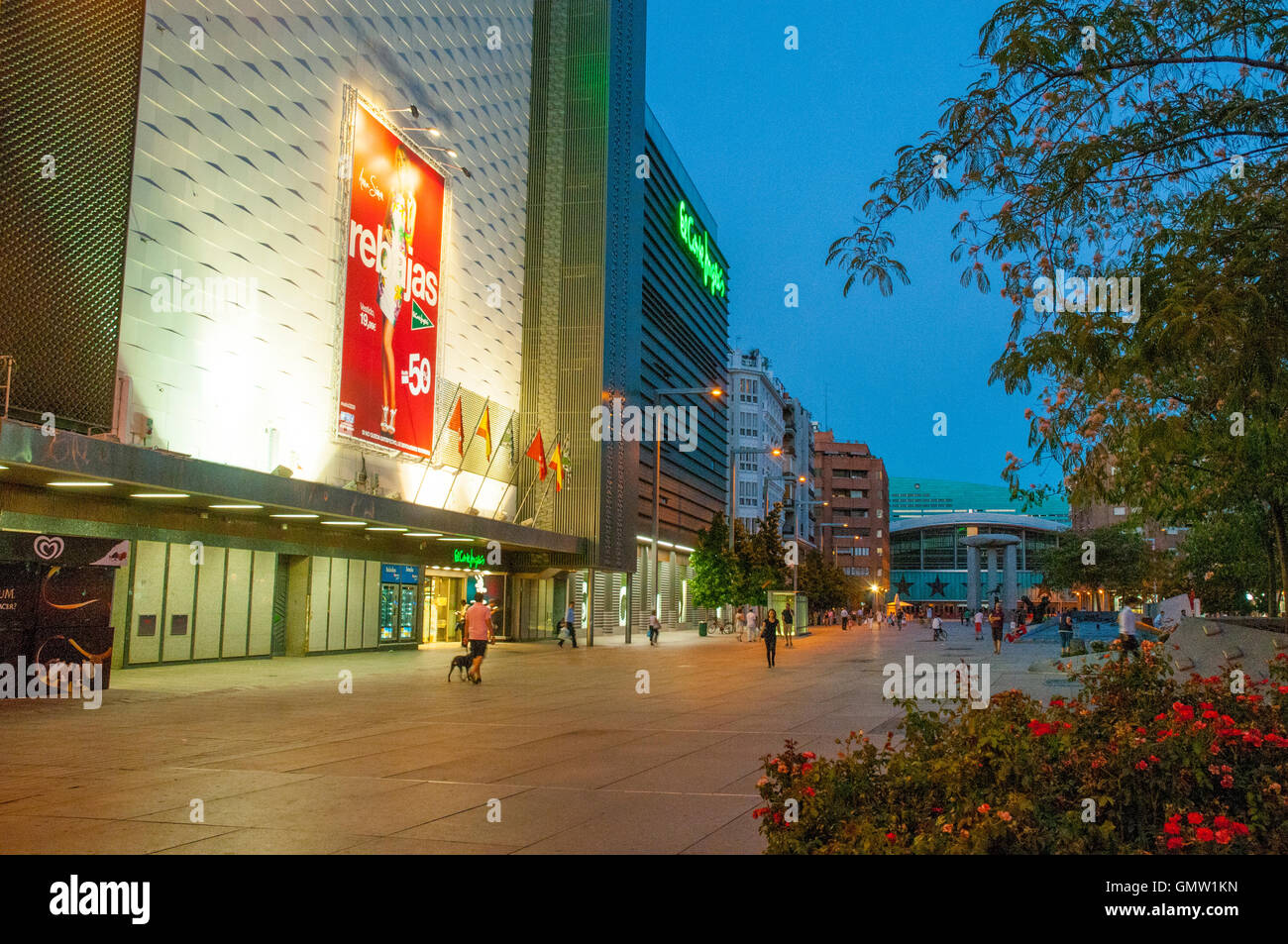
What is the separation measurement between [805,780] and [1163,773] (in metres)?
2.05

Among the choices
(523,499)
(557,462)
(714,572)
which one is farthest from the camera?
(714,572)

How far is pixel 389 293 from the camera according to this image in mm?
33562

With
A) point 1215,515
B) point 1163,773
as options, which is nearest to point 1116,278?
point 1163,773

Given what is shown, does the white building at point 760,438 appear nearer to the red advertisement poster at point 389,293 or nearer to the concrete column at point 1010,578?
the concrete column at point 1010,578

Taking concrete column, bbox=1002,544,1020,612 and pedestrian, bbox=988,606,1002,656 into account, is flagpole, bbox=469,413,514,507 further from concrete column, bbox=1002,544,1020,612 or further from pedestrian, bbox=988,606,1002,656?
concrete column, bbox=1002,544,1020,612

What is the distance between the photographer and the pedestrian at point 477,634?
2258 cm

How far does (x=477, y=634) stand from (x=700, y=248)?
59.5m

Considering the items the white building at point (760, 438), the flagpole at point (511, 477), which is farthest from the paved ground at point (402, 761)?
the white building at point (760, 438)

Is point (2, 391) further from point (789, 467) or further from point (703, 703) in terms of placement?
point (789, 467)

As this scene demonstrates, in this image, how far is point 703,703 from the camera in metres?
18.6

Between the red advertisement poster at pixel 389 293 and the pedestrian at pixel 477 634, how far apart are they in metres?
10.1

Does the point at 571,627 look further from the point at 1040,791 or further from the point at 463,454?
the point at 1040,791

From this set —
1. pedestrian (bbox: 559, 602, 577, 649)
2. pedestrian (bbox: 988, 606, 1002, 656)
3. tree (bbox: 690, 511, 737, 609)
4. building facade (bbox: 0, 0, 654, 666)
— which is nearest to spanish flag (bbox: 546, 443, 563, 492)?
building facade (bbox: 0, 0, 654, 666)

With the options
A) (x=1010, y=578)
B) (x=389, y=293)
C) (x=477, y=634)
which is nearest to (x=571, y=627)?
(x=389, y=293)
